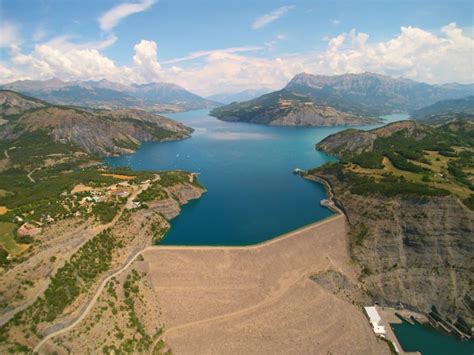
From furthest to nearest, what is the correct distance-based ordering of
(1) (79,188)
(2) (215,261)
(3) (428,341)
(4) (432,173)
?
(4) (432,173) → (1) (79,188) → (2) (215,261) → (3) (428,341)

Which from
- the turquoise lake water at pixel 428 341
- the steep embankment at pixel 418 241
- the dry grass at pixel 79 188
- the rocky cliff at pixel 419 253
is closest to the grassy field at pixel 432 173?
the steep embankment at pixel 418 241

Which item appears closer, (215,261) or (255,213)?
(215,261)

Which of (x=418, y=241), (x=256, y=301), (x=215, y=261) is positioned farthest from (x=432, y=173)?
(x=215, y=261)

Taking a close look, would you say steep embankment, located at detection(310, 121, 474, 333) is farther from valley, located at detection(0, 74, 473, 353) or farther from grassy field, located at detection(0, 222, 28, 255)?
grassy field, located at detection(0, 222, 28, 255)

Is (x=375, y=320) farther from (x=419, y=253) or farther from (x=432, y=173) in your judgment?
(x=432, y=173)

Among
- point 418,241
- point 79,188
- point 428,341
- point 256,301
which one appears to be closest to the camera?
point 428,341

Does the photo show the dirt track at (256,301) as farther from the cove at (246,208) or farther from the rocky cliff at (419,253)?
the cove at (246,208)

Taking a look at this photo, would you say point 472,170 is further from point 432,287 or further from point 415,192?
point 432,287

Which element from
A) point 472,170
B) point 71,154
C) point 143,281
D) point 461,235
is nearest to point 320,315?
point 143,281

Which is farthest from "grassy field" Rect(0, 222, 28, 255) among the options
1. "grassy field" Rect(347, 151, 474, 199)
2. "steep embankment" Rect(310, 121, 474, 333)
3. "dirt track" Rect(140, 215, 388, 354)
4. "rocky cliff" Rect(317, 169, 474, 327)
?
"grassy field" Rect(347, 151, 474, 199)
